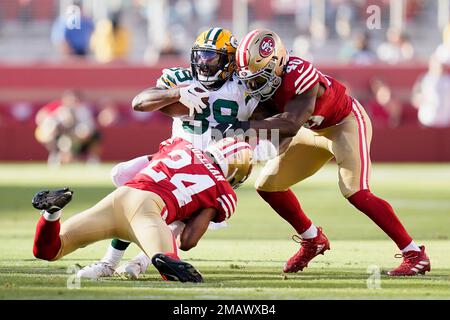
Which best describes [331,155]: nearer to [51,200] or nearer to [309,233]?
[309,233]

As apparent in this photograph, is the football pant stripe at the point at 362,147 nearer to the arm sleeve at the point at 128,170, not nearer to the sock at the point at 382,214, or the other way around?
the sock at the point at 382,214

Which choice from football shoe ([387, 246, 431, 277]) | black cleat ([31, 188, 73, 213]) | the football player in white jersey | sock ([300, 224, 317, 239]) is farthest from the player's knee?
football shoe ([387, 246, 431, 277])

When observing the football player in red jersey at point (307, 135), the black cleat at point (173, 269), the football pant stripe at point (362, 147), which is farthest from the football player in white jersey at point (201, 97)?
the black cleat at point (173, 269)

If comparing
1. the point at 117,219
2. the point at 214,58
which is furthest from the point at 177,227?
the point at 214,58

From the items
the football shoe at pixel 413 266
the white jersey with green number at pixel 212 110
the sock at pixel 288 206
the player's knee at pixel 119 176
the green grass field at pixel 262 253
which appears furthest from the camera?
the sock at pixel 288 206

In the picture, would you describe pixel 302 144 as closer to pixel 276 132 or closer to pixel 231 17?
pixel 276 132

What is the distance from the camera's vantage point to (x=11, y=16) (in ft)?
87.9

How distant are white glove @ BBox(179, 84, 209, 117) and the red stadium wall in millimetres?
15437

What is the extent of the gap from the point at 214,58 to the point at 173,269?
2.10m

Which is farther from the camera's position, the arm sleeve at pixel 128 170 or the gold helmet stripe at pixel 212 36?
the gold helmet stripe at pixel 212 36

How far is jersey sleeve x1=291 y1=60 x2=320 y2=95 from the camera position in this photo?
891 centimetres

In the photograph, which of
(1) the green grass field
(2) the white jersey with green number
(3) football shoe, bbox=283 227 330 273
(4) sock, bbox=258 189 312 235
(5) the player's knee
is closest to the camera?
(1) the green grass field

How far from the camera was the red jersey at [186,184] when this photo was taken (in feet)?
27.4

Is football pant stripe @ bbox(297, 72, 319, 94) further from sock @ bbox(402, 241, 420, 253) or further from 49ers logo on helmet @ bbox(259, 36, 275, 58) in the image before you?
sock @ bbox(402, 241, 420, 253)
